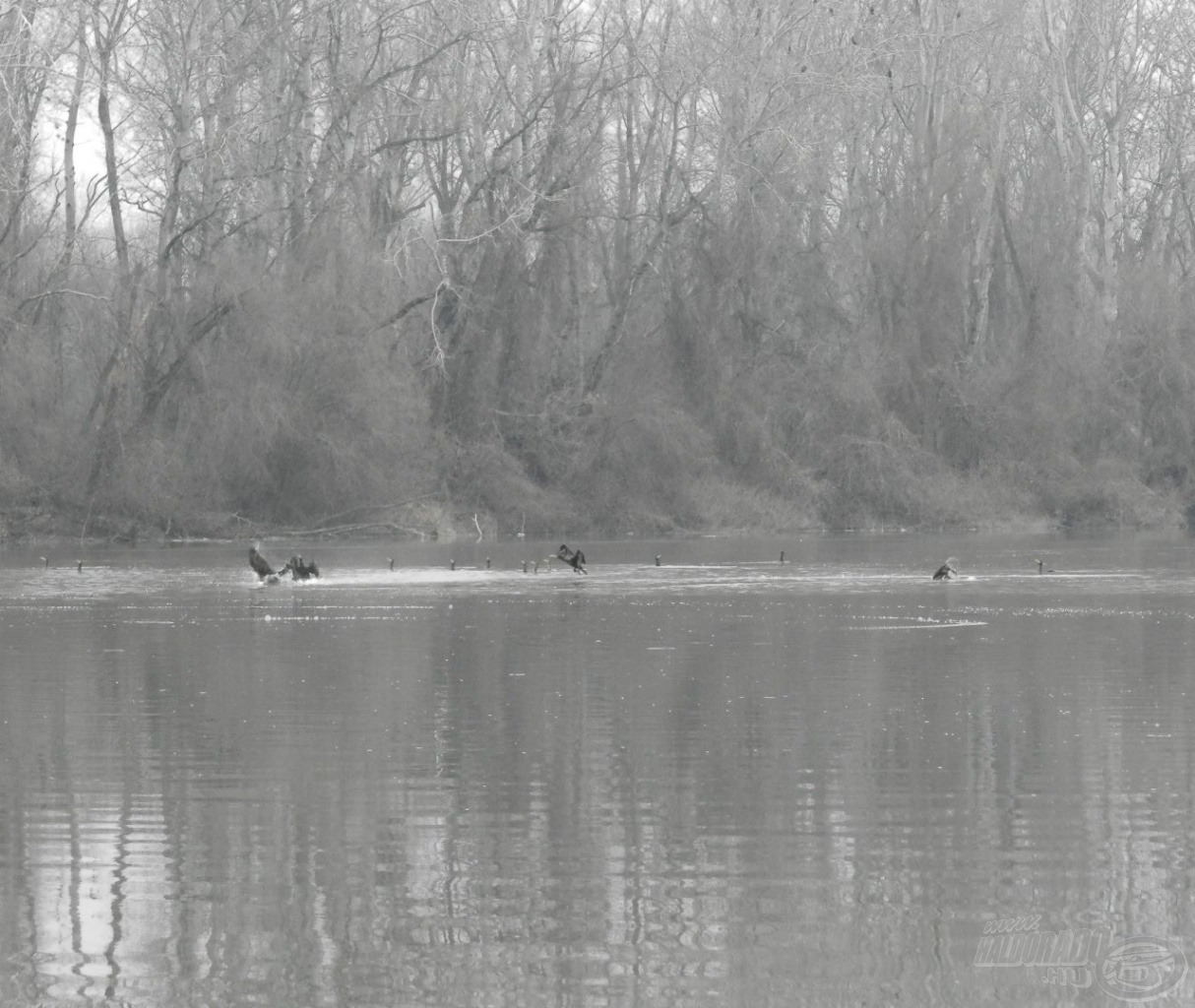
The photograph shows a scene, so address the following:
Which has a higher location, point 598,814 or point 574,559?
point 574,559

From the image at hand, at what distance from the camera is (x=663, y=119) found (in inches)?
2391

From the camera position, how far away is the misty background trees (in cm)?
5234

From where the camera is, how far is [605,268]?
2388 inches

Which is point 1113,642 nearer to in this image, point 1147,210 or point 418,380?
point 418,380

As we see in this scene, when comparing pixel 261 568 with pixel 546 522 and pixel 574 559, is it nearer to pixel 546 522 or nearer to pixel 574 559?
pixel 574 559

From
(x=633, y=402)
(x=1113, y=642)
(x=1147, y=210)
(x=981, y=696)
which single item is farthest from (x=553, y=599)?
(x=1147, y=210)

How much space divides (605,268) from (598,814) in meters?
48.9

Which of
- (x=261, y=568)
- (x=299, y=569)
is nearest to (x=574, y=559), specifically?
(x=299, y=569)

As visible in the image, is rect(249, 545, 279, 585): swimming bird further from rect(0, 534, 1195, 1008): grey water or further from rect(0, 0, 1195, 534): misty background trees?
rect(0, 0, 1195, 534): misty background trees

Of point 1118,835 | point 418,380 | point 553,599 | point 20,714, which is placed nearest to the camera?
point 1118,835

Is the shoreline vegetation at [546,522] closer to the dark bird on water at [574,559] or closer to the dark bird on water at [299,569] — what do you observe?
the dark bird on water at [574,559]

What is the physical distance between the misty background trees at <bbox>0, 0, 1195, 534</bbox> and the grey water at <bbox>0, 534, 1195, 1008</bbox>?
26.6 meters

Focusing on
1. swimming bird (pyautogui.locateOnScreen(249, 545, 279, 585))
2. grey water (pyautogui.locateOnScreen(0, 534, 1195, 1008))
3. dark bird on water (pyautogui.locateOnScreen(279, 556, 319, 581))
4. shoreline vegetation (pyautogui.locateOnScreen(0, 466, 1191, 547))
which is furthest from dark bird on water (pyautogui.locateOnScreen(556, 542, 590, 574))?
shoreline vegetation (pyautogui.locateOnScreen(0, 466, 1191, 547))

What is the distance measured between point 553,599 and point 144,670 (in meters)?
11.3
